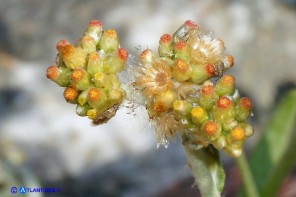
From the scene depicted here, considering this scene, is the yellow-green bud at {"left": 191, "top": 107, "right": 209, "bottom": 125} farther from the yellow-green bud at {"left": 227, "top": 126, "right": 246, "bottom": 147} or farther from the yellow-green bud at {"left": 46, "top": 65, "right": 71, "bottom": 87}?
the yellow-green bud at {"left": 46, "top": 65, "right": 71, "bottom": 87}

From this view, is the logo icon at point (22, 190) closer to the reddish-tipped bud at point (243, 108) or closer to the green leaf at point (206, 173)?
the green leaf at point (206, 173)

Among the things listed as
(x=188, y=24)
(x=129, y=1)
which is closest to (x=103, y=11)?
(x=129, y=1)

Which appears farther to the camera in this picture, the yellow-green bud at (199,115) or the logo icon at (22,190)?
the logo icon at (22,190)

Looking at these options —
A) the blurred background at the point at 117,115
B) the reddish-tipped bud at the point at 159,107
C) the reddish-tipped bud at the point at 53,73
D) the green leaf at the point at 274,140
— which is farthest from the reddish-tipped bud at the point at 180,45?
the blurred background at the point at 117,115

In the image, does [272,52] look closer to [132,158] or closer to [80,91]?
[132,158]

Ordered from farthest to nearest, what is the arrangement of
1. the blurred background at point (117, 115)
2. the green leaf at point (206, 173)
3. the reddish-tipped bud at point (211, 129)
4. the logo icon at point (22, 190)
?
1. the blurred background at point (117, 115)
2. the logo icon at point (22, 190)
3. the green leaf at point (206, 173)
4. the reddish-tipped bud at point (211, 129)

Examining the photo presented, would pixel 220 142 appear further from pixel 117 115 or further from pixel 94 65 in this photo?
pixel 117 115

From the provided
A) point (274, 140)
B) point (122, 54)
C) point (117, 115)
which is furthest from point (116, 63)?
point (117, 115)
